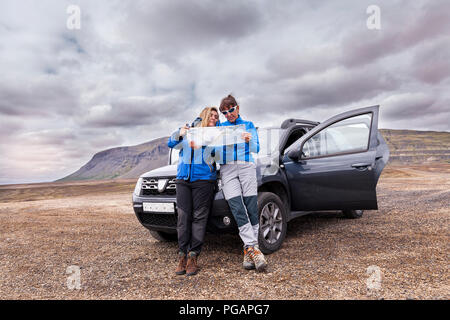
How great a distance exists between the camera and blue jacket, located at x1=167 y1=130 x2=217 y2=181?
3.33 meters

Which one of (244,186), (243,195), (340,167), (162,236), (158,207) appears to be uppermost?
(340,167)

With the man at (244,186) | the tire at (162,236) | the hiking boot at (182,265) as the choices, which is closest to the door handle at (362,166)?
the man at (244,186)

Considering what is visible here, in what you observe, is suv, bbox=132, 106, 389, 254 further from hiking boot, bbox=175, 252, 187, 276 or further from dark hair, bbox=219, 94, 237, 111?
dark hair, bbox=219, 94, 237, 111

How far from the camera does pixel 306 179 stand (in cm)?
404

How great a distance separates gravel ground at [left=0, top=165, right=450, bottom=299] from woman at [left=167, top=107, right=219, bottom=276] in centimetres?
35

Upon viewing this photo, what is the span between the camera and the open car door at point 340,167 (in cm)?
389

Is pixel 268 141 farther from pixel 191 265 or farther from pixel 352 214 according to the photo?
pixel 352 214

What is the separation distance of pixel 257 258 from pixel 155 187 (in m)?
1.65

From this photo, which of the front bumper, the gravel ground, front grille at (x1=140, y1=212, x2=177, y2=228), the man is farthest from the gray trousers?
front grille at (x1=140, y1=212, x2=177, y2=228)

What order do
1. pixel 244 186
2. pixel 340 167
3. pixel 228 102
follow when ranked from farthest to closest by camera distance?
pixel 340 167 → pixel 228 102 → pixel 244 186

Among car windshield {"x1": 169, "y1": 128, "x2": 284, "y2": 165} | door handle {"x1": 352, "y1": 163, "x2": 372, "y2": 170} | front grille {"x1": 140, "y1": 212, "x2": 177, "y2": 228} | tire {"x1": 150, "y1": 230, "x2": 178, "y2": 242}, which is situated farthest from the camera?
tire {"x1": 150, "y1": 230, "x2": 178, "y2": 242}

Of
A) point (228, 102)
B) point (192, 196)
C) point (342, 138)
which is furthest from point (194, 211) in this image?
point (342, 138)

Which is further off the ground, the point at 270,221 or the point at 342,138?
the point at 342,138
